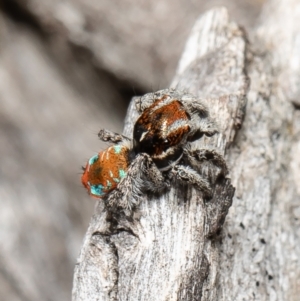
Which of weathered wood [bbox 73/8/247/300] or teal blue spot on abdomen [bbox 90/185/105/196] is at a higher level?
teal blue spot on abdomen [bbox 90/185/105/196]

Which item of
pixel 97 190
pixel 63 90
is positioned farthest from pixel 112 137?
pixel 63 90

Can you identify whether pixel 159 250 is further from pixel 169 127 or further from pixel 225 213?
pixel 169 127

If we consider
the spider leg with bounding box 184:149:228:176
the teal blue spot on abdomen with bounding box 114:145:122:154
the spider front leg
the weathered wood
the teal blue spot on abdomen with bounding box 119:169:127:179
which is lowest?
the weathered wood

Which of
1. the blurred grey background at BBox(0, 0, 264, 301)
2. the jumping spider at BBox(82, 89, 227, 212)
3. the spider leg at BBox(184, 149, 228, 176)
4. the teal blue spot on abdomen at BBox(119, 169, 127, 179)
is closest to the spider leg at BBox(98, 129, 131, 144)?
the jumping spider at BBox(82, 89, 227, 212)

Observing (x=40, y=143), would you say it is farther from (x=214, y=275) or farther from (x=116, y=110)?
(x=214, y=275)

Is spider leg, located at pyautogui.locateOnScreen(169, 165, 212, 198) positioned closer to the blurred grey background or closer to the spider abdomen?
the spider abdomen

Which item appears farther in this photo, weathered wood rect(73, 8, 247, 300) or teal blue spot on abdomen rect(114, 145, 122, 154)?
teal blue spot on abdomen rect(114, 145, 122, 154)

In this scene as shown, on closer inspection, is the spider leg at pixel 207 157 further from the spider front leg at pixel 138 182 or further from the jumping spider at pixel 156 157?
the spider front leg at pixel 138 182

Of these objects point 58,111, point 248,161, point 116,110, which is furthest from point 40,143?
point 248,161
